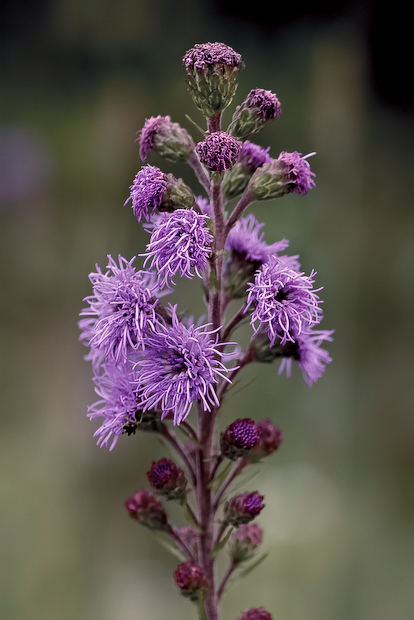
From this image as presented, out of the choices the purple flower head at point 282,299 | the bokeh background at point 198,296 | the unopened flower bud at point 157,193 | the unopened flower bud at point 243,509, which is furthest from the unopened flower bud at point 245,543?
the bokeh background at point 198,296

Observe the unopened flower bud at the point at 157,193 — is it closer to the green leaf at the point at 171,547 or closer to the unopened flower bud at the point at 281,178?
the unopened flower bud at the point at 281,178

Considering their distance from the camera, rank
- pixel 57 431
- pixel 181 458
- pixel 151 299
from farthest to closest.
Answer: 1. pixel 57 431
2. pixel 181 458
3. pixel 151 299

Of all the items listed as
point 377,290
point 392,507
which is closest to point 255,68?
point 377,290

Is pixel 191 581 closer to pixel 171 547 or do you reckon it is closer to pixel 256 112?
pixel 171 547

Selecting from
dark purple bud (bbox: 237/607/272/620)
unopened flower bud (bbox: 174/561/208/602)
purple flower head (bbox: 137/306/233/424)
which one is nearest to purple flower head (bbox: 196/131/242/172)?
purple flower head (bbox: 137/306/233/424)

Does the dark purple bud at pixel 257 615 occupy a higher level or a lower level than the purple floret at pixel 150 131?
lower

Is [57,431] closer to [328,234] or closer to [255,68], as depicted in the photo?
[328,234]
